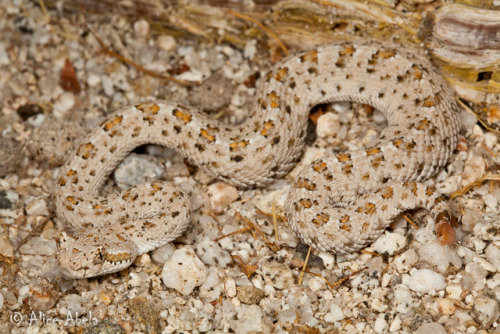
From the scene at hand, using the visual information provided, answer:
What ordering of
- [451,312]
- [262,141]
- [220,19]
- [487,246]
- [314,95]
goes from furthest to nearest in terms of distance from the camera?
[220,19], [314,95], [262,141], [487,246], [451,312]

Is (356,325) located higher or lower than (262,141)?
lower

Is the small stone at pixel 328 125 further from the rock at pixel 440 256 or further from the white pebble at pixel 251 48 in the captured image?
the rock at pixel 440 256

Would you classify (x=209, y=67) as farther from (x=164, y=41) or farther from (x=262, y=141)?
(x=262, y=141)

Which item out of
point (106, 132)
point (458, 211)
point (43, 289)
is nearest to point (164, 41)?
point (106, 132)

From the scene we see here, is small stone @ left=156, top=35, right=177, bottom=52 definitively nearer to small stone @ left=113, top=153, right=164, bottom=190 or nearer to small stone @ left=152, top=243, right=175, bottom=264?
small stone @ left=113, top=153, right=164, bottom=190

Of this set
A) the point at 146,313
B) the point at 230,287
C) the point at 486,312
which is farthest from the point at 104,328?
the point at 486,312

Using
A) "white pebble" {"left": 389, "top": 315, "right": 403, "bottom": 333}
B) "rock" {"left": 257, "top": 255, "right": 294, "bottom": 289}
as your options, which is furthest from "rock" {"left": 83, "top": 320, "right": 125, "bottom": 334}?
"white pebble" {"left": 389, "top": 315, "right": 403, "bottom": 333}
